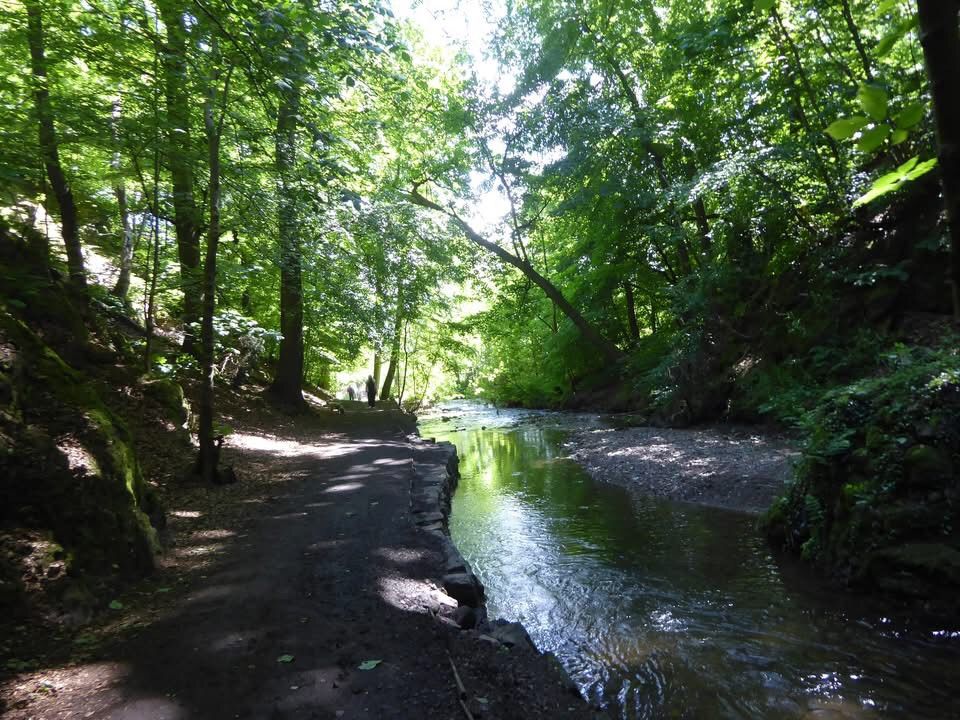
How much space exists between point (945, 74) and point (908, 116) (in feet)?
0.30

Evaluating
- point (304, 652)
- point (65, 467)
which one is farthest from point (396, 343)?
point (304, 652)

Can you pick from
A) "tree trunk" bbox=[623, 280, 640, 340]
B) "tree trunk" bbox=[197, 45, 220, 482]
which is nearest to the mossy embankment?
"tree trunk" bbox=[197, 45, 220, 482]

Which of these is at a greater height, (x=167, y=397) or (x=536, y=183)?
(x=536, y=183)

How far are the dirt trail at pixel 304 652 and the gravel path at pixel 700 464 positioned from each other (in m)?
4.80

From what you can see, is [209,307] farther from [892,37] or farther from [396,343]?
[396,343]

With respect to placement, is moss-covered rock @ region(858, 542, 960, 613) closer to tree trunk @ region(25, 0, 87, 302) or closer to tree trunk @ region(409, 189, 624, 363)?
tree trunk @ region(25, 0, 87, 302)

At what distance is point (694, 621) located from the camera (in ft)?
15.1

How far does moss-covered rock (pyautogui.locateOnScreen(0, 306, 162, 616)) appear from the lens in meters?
3.71

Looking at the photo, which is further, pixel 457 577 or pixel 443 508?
pixel 443 508

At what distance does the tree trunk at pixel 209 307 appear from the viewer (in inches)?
256

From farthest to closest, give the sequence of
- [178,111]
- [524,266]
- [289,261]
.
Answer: [524,266] → [289,261] → [178,111]

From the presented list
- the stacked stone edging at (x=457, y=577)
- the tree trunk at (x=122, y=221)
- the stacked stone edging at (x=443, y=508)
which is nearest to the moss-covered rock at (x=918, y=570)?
the stacked stone edging at (x=457, y=577)

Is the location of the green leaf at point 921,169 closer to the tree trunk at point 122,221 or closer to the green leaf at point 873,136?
the green leaf at point 873,136

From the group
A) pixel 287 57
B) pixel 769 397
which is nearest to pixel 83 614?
pixel 287 57
